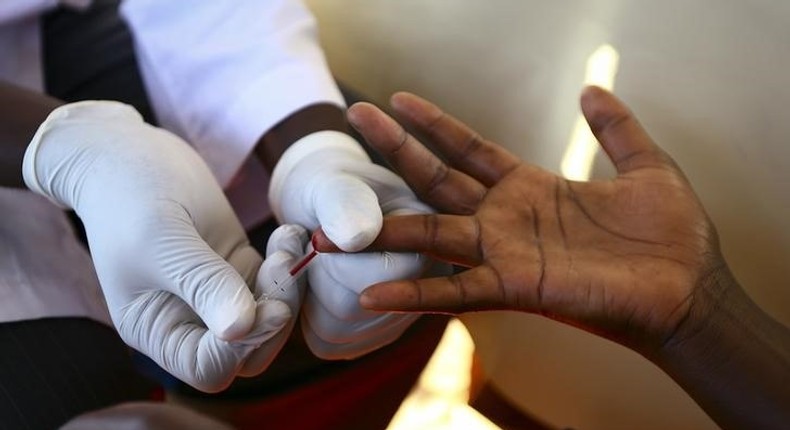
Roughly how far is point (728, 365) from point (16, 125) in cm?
55

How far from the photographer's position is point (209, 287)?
53 cm

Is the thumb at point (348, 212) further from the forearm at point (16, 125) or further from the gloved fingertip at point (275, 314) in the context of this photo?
the forearm at point (16, 125)

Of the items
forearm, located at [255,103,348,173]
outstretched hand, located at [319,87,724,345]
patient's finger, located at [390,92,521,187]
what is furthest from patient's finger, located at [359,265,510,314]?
forearm, located at [255,103,348,173]

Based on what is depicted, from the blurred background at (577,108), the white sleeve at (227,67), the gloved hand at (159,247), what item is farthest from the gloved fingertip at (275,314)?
the blurred background at (577,108)

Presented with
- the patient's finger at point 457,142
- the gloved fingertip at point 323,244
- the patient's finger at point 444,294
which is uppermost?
the patient's finger at point 457,142

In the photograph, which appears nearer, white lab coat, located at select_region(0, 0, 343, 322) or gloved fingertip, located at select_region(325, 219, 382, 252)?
gloved fingertip, located at select_region(325, 219, 382, 252)

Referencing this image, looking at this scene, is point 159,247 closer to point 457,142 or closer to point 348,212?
point 348,212

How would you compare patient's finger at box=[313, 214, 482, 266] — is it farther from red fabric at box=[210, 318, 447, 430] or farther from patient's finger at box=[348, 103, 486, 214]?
red fabric at box=[210, 318, 447, 430]

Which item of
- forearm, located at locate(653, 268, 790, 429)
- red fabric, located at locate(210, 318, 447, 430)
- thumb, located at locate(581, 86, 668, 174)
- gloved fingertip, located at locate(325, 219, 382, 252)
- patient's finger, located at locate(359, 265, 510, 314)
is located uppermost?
thumb, located at locate(581, 86, 668, 174)

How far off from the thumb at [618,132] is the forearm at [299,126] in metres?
0.23

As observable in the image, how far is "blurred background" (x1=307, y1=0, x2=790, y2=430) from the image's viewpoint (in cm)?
68

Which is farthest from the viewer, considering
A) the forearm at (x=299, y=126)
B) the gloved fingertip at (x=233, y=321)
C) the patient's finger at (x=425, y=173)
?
the forearm at (x=299, y=126)

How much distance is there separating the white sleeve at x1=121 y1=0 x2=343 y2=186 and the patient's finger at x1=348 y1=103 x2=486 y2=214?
152 millimetres

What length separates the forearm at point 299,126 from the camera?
0.74 m
